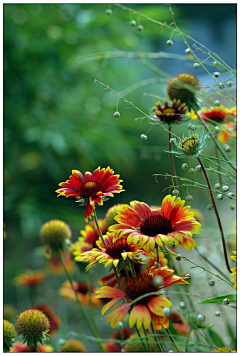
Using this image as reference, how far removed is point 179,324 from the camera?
1.69ft

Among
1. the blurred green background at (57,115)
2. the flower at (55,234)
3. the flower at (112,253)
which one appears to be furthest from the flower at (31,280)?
the blurred green background at (57,115)

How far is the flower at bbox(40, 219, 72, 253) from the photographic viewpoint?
1.85 feet

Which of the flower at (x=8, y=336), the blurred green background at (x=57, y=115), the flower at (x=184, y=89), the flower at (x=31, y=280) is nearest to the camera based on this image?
the flower at (x=8, y=336)

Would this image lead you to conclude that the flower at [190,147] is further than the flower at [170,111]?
No

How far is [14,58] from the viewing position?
1.97 meters

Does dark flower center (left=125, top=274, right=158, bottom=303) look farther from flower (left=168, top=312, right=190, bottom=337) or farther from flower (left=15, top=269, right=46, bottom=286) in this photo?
flower (left=15, top=269, right=46, bottom=286)

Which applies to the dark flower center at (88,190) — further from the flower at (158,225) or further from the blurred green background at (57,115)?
the blurred green background at (57,115)

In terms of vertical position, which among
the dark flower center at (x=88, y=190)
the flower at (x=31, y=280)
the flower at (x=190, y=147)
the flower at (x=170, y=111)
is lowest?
the dark flower center at (x=88, y=190)

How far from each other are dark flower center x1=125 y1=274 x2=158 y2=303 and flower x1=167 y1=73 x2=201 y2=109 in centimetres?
28

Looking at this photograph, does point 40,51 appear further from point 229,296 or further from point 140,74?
point 229,296

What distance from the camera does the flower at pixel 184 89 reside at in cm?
54

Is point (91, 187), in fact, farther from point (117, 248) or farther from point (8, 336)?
point (8, 336)

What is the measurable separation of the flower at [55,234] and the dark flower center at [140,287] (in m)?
0.23

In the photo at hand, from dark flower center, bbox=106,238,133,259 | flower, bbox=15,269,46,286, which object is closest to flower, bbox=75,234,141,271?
dark flower center, bbox=106,238,133,259
